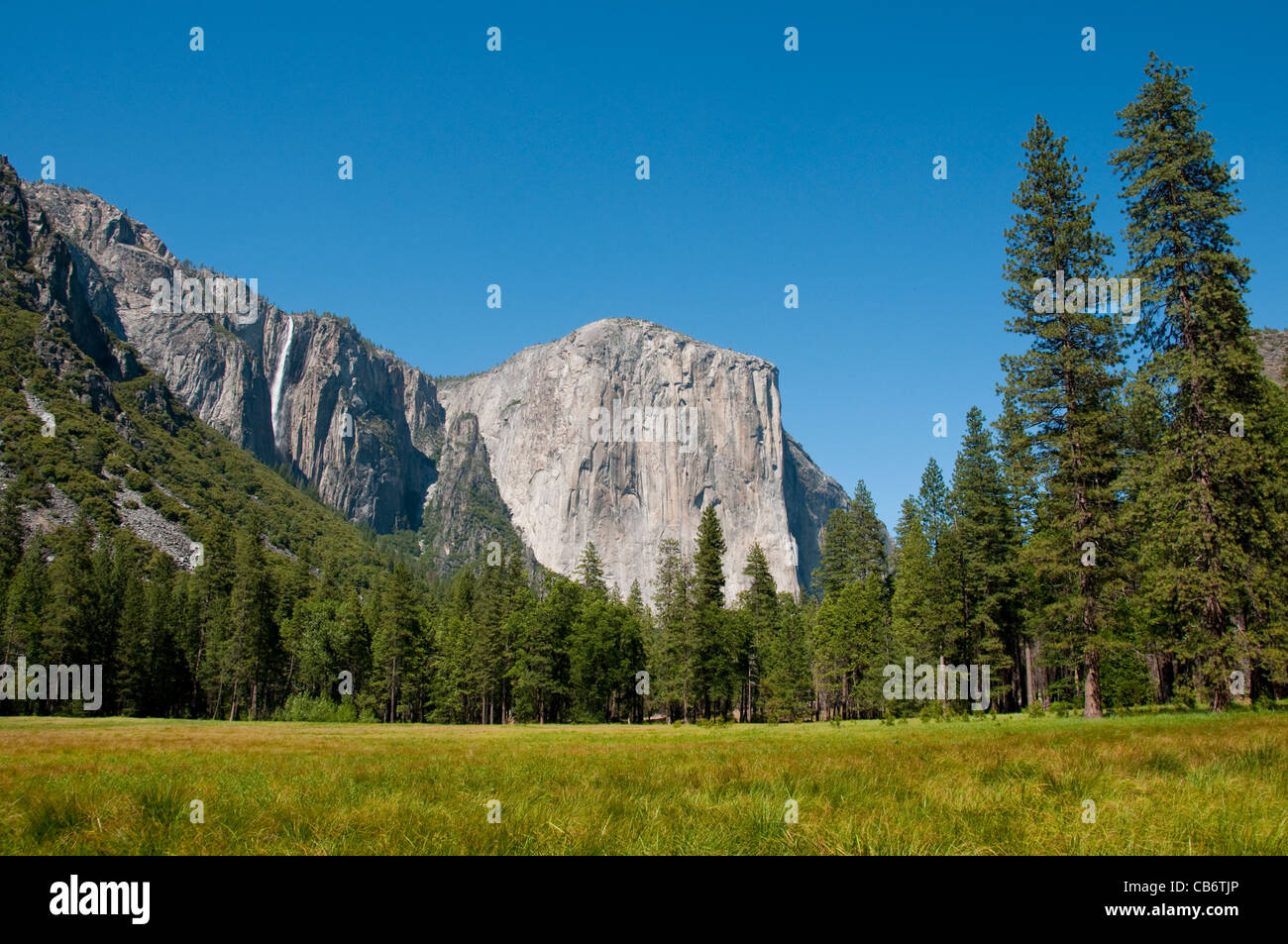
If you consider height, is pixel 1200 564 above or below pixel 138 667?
above

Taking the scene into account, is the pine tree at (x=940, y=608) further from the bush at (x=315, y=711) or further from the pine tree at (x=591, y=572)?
the bush at (x=315, y=711)

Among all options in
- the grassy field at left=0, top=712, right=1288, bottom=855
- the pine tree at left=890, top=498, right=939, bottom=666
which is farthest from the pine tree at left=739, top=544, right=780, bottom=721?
the grassy field at left=0, top=712, right=1288, bottom=855

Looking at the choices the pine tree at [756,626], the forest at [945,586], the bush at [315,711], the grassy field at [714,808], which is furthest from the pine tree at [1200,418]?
the bush at [315,711]

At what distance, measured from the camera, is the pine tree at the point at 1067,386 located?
72.0 feet

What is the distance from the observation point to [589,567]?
69375 mm

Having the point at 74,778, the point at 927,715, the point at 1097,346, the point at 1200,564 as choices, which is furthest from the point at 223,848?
the point at 927,715

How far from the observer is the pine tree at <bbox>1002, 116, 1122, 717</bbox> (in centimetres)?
2195

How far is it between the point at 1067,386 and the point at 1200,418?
378 cm

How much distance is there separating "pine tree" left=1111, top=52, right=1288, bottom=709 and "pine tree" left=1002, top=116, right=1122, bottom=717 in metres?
1.47

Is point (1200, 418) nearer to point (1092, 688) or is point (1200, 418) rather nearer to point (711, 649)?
point (1092, 688)

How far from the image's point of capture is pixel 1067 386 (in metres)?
23.0

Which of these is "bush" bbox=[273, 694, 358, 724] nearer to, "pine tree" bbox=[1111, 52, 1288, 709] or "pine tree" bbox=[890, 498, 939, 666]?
"pine tree" bbox=[890, 498, 939, 666]

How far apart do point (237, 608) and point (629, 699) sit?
36.2 m
